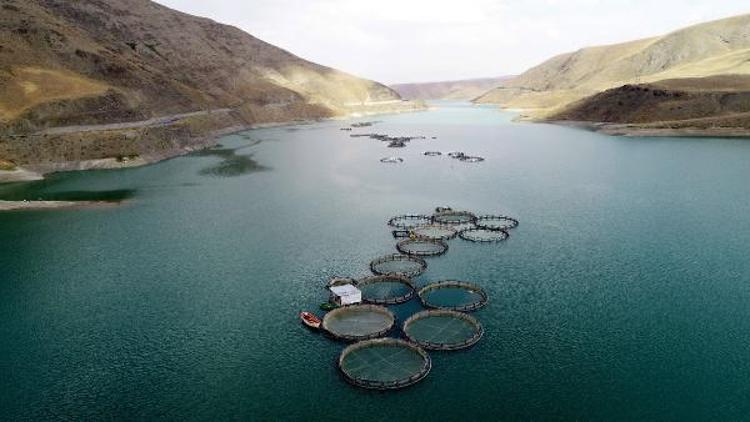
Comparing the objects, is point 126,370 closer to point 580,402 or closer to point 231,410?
point 231,410

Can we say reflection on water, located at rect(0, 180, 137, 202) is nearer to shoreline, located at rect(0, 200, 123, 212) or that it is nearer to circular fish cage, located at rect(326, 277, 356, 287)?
shoreline, located at rect(0, 200, 123, 212)

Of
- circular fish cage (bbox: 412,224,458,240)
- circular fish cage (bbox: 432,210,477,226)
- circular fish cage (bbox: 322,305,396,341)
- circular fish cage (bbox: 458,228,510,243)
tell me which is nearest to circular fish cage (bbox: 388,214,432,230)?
circular fish cage (bbox: 432,210,477,226)

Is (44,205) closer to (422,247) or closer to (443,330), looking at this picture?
(422,247)

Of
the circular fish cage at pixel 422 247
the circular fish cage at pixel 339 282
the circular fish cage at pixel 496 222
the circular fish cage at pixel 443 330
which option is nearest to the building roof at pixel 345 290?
the circular fish cage at pixel 339 282

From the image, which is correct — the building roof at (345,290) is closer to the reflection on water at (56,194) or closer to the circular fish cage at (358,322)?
the circular fish cage at (358,322)

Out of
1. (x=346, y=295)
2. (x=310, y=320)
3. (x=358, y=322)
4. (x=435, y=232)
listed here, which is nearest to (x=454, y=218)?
(x=435, y=232)

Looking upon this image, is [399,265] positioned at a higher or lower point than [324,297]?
higher
